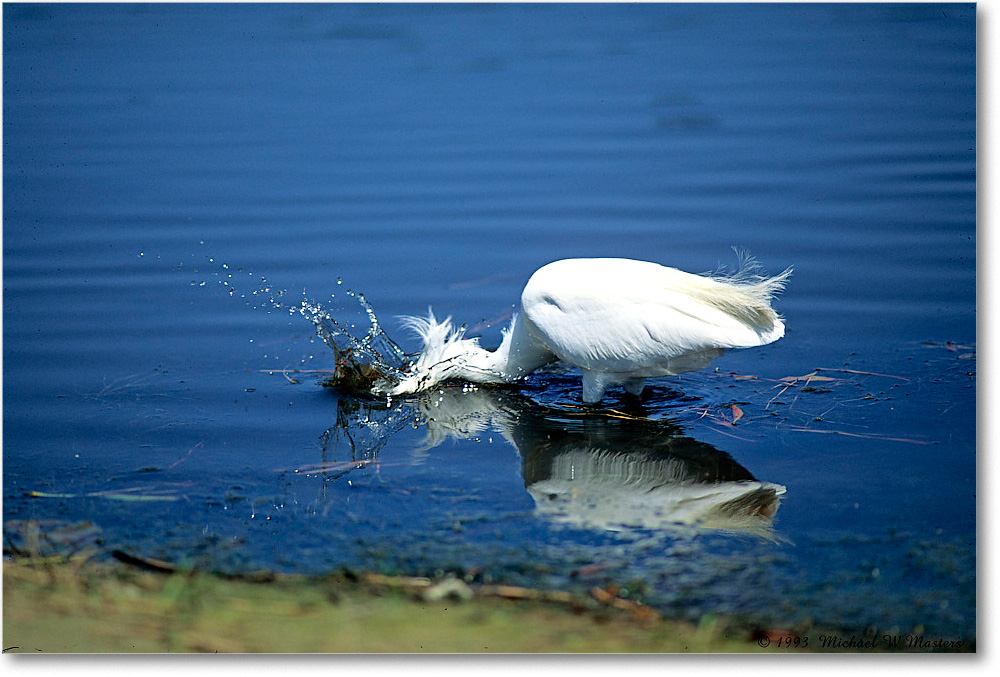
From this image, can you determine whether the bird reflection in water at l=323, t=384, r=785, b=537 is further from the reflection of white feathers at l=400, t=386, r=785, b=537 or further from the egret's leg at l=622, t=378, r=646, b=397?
the egret's leg at l=622, t=378, r=646, b=397

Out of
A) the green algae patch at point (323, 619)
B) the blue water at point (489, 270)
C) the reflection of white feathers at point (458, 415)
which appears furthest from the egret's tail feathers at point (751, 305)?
the green algae patch at point (323, 619)

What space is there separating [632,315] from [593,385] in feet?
1.04

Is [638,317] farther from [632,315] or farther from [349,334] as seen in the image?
[349,334]

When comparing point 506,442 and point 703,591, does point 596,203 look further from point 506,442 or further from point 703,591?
point 703,591

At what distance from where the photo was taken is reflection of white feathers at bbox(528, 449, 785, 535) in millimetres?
2830

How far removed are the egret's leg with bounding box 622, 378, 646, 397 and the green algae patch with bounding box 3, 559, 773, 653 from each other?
118 centimetres

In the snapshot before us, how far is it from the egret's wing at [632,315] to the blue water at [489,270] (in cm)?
30

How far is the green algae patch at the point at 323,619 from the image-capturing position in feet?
8.13

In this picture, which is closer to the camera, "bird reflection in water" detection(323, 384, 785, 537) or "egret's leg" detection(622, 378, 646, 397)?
"bird reflection in water" detection(323, 384, 785, 537)

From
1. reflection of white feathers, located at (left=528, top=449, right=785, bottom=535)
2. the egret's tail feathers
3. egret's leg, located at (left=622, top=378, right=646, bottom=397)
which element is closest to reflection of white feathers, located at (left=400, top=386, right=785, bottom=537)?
reflection of white feathers, located at (left=528, top=449, right=785, bottom=535)

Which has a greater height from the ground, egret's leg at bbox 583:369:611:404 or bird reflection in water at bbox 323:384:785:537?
egret's leg at bbox 583:369:611:404

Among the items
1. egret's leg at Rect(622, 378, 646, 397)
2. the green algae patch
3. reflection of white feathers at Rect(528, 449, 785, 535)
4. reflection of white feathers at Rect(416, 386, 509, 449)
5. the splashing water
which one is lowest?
the green algae patch

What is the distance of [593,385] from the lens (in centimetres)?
347

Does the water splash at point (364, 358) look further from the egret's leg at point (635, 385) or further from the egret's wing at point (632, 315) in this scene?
the egret's leg at point (635, 385)
